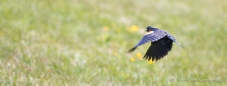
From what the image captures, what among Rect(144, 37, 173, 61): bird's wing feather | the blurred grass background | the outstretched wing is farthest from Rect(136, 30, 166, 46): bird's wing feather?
the blurred grass background

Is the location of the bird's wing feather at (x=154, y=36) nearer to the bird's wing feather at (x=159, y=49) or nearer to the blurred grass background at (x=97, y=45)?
the bird's wing feather at (x=159, y=49)

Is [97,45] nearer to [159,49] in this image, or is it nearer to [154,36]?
[159,49]

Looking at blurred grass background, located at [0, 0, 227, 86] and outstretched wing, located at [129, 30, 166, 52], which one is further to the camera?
blurred grass background, located at [0, 0, 227, 86]

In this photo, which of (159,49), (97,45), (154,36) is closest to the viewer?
(154,36)

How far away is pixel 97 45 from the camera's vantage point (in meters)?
7.98

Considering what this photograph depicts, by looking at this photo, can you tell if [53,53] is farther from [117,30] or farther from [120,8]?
[120,8]

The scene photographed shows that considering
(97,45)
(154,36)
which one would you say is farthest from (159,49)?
(97,45)

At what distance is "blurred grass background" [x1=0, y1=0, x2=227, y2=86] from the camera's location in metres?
5.91

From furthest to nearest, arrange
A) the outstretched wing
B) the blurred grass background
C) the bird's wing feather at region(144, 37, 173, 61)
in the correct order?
1. the blurred grass background
2. the bird's wing feather at region(144, 37, 173, 61)
3. the outstretched wing

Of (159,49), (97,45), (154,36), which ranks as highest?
(97,45)

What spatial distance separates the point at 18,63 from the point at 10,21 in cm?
238

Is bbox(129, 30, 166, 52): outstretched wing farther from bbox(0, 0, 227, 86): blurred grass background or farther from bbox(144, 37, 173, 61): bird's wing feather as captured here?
bbox(0, 0, 227, 86): blurred grass background

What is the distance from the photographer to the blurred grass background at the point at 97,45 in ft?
19.4

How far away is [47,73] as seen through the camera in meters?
5.73
